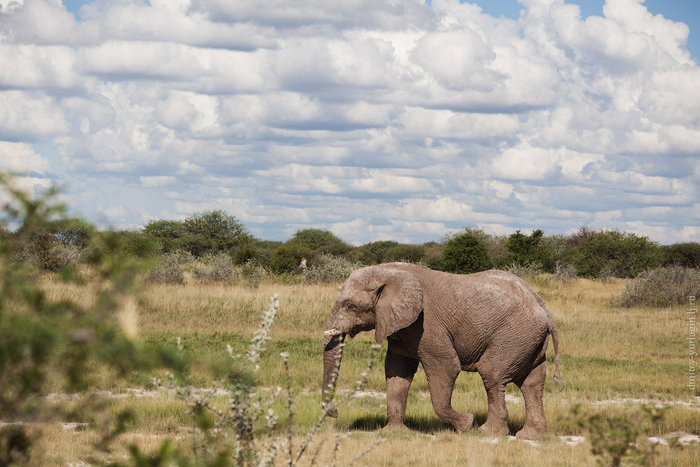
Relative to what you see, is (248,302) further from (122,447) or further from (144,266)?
(144,266)

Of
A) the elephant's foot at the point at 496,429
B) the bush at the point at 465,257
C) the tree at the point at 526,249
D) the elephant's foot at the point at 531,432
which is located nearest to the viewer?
the elephant's foot at the point at 496,429

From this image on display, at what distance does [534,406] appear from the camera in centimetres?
1010

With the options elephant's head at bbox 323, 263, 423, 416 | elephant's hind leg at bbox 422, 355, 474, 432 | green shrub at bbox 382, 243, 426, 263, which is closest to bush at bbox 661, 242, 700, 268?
green shrub at bbox 382, 243, 426, 263

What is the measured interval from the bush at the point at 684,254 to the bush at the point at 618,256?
46.9ft

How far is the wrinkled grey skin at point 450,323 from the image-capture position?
9.67m

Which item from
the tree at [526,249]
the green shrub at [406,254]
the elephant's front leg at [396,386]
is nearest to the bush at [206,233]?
the green shrub at [406,254]

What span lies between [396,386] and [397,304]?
1.41 m

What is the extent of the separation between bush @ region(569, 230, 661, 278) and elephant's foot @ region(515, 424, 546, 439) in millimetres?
38316

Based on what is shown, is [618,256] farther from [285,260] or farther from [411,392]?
[411,392]

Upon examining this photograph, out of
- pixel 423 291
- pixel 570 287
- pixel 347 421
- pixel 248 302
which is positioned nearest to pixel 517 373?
pixel 423 291

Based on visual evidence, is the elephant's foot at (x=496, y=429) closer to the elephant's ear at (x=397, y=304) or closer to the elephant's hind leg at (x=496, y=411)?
the elephant's hind leg at (x=496, y=411)

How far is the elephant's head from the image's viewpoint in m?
9.52

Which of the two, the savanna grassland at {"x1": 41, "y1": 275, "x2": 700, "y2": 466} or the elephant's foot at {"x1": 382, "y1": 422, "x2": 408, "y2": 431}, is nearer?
the savanna grassland at {"x1": 41, "y1": 275, "x2": 700, "y2": 466}

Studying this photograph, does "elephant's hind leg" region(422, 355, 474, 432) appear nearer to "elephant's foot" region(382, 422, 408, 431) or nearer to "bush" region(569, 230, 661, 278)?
"elephant's foot" region(382, 422, 408, 431)
